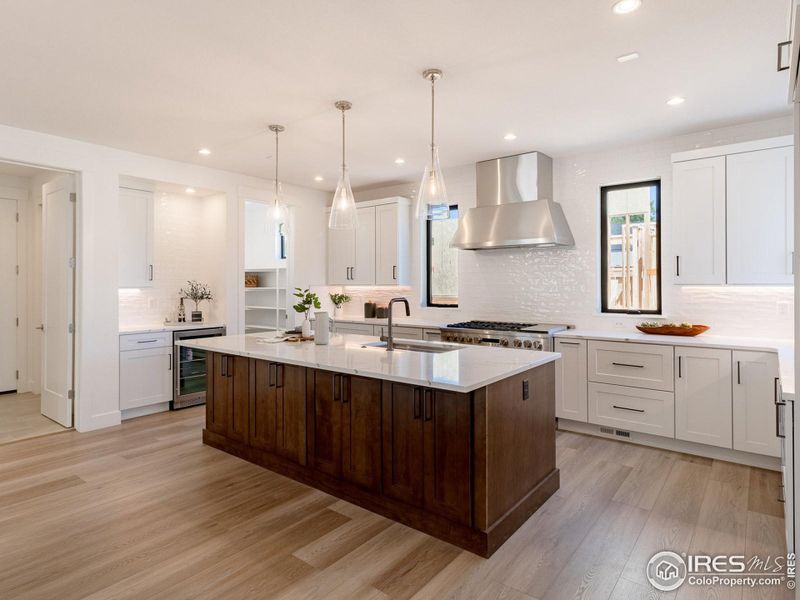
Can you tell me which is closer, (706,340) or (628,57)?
(628,57)

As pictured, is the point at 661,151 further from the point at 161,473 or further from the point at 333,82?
the point at 161,473

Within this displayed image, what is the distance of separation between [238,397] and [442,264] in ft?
10.2

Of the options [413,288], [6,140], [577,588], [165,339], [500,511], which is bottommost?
[577,588]

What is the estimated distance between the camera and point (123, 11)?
231cm

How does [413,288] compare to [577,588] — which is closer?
[577,588]

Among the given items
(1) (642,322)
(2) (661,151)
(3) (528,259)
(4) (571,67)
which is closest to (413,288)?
(3) (528,259)

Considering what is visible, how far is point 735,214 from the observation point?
12.1 feet

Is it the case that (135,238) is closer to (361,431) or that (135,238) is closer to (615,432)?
(361,431)

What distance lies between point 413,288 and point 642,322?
8.78ft

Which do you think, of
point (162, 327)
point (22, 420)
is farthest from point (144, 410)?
point (22, 420)

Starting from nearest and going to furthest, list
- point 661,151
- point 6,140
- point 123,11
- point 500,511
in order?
point 123,11 < point 500,511 < point 6,140 < point 661,151

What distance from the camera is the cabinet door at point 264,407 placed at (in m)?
3.42

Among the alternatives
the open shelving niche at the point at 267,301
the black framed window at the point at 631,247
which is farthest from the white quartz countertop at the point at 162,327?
the black framed window at the point at 631,247

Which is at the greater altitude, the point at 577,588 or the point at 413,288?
the point at 413,288
